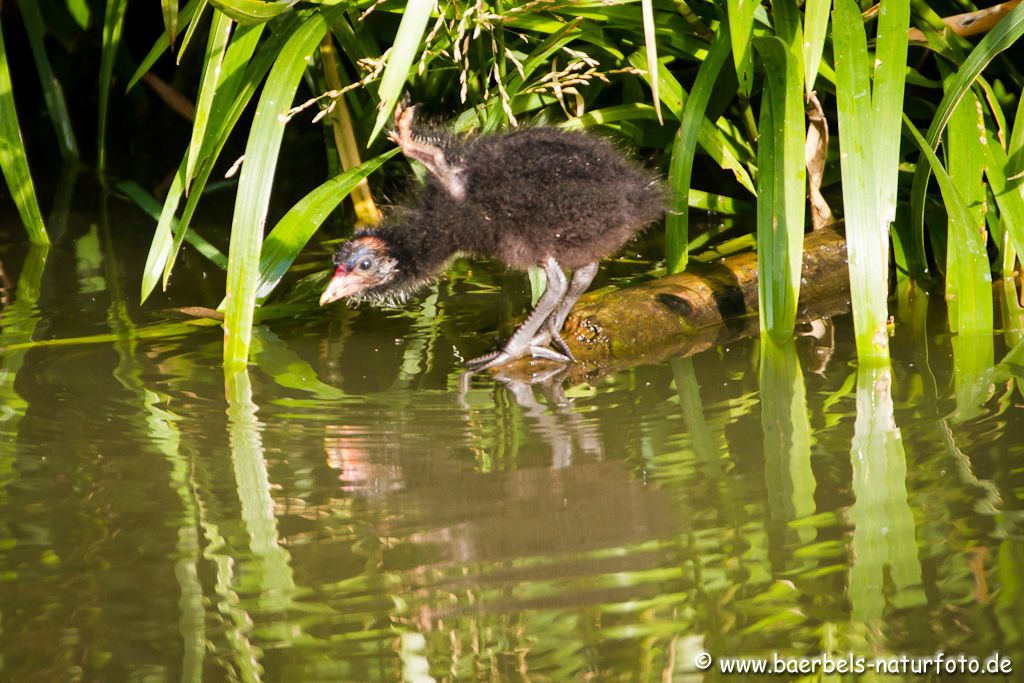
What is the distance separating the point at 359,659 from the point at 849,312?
2311 mm

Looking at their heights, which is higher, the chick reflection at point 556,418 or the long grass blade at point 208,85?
the long grass blade at point 208,85

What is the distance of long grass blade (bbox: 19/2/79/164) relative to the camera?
17.0ft

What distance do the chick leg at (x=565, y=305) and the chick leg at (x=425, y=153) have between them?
1.42ft

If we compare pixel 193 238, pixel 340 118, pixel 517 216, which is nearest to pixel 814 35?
pixel 517 216

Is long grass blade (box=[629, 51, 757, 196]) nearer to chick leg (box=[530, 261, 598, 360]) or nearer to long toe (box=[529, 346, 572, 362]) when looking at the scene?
chick leg (box=[530, 261, 598, 360])

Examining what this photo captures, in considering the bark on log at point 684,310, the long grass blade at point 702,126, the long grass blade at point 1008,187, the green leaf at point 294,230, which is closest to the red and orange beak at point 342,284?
the green leaf at point 294,230

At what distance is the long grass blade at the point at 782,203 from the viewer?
3195 millimetres

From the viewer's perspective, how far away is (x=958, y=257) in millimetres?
3346

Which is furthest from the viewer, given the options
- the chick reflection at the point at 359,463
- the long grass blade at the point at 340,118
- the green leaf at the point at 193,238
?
the long grass blade at the point at 340,118

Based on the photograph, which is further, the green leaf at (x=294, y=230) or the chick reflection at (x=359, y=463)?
the green leaf at (x=294, y=230)

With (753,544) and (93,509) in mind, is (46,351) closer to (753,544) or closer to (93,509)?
(93,509)

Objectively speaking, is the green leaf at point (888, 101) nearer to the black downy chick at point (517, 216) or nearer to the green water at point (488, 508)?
the green water at point (488, 508)

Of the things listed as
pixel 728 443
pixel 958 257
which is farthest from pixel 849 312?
pixel 728 443

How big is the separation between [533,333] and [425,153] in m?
0.61
